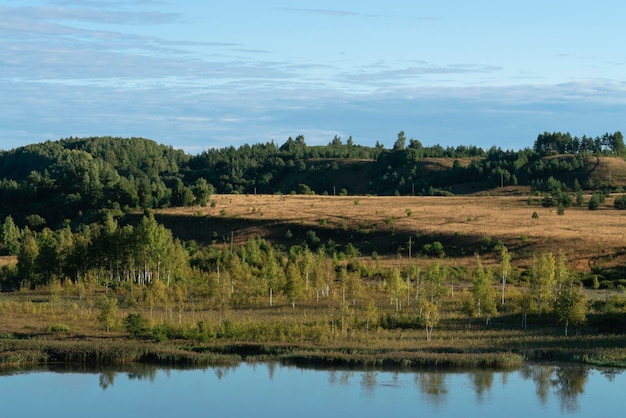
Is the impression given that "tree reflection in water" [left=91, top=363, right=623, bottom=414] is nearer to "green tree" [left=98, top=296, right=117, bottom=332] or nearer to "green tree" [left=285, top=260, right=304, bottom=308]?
"green tree" [left=98, top=296, right=117, bottom=332]

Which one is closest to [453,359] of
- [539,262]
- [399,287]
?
[399,287]

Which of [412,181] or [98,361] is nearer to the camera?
[98,361]

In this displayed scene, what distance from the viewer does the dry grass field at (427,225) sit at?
3491 inches

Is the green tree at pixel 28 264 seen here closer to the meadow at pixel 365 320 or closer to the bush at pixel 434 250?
the meadow at pixel 365 320

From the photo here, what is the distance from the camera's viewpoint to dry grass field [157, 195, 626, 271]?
3491 inches

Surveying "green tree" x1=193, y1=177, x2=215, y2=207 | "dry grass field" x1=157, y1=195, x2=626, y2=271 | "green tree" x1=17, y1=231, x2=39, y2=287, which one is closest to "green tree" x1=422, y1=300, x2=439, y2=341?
"dry grass field" x1=157, y1=195, x2=626, y2=271

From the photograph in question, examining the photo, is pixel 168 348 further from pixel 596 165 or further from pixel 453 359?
pixel 596 165

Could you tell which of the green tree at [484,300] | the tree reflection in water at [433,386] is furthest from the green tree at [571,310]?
the tree reflection in water at [433,386]

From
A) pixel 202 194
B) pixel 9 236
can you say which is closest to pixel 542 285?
pixel 9 236

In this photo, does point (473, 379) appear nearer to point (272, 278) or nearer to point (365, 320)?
point (365, 320)

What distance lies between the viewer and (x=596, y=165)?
14738 centimetres

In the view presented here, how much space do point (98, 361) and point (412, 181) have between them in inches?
4871

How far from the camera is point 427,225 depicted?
10188 cm

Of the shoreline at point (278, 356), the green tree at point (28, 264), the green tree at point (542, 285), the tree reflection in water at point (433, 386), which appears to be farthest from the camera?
the green tree at point (28, 264)
